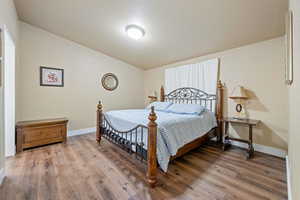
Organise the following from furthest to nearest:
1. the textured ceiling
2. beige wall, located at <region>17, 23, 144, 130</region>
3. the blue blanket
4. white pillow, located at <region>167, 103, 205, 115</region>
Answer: beige wall, located at <region>17, 23, 144, 130</region>, white pillow, located at <region>167, 103, 205, 115</region>, the textured ceiling, the blue blanket

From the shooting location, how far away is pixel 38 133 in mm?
3037

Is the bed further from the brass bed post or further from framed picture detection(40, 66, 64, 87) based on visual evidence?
framed picture detection(40, 66, 64, 87)

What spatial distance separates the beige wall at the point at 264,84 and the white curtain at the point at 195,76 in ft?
0.94

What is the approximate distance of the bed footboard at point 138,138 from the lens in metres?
1.81

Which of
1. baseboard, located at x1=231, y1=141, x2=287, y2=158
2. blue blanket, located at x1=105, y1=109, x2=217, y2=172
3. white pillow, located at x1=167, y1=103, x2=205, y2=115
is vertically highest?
white pillow, located at x1=167, y1=103, x2=205, y2=115

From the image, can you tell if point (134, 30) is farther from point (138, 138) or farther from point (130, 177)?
point (130, 177)

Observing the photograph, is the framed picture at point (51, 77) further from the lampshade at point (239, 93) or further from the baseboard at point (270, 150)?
the baseboard at point (270, 150)

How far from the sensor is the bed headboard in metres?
3.31

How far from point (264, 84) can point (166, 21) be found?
2262mm

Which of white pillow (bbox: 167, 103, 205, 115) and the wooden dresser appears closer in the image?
the wooden dresser

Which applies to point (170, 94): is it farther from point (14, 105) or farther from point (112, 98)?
point (14, 105)

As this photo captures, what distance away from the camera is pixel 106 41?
369 cm

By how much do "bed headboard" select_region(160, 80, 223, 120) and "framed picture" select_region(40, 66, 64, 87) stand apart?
114 inches

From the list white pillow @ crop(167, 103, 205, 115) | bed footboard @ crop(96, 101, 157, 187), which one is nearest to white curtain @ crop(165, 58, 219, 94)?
white pillow @ crop(167, 103, 205, 115)
